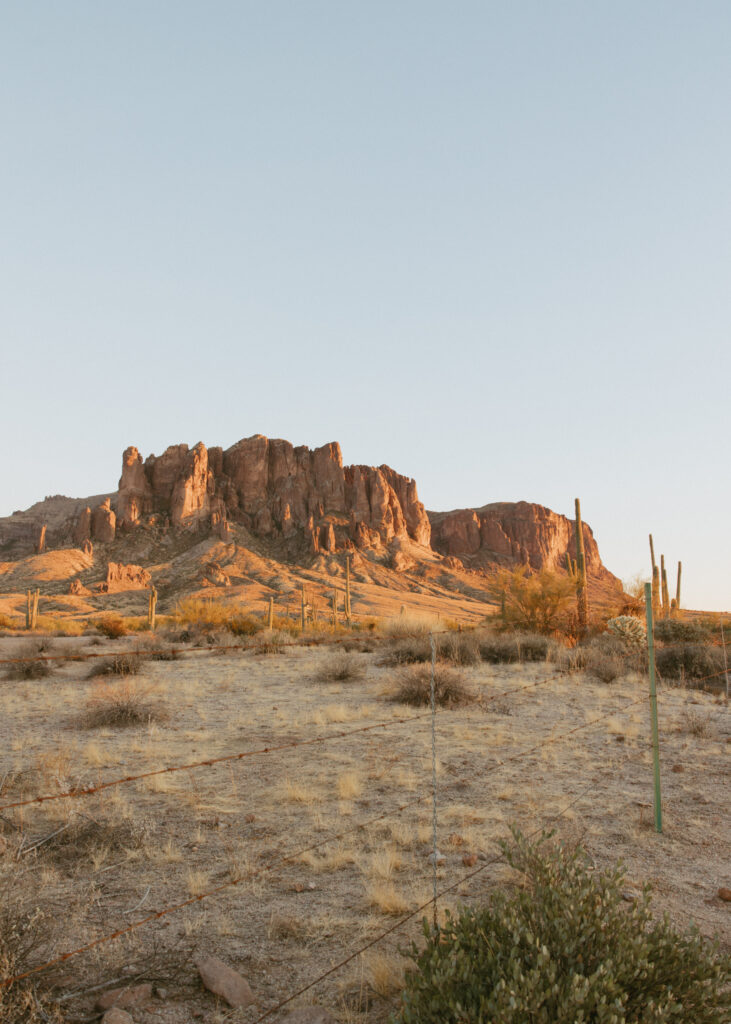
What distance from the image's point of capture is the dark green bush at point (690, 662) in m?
16.7

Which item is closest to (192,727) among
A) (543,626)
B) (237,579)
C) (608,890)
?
(608,890)

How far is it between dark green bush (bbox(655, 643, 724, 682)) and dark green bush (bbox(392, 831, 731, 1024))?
14865mm

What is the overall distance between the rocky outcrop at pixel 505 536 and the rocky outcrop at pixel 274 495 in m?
11.6

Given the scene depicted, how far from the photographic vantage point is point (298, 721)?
11.9 m

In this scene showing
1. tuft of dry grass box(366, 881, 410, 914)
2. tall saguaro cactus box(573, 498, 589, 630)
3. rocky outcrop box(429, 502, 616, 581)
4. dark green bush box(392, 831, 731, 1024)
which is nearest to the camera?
dark green bush box(392, 831, 731, 1024)

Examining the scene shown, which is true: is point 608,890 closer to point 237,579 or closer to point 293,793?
point 293,793

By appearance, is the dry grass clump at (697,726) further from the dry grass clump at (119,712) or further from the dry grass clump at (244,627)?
the dry grass clump at (244,627)

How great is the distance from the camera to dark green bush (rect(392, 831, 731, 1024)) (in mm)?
2523

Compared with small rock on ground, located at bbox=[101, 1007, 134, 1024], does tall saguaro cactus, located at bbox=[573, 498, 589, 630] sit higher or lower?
higher

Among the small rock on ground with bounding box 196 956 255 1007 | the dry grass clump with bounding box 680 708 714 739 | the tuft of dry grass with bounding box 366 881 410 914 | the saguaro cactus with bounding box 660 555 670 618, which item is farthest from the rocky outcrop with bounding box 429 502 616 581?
the small rock on ground with bounding box 196 956 255 1007

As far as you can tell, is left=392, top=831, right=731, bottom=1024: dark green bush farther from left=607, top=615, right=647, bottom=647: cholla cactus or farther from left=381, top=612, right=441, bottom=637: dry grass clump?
left=381, top=612, right=441, bottom=637: dry grass clump

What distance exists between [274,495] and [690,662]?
3893 inches

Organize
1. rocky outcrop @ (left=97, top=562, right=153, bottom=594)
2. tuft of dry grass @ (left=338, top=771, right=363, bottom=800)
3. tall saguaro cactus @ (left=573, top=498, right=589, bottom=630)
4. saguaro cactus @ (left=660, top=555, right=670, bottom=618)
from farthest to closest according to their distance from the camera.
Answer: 1. rocky outcrop @ (left=97, top=562, right=153, bottom=594)
2. saguaro cactus @ (left=660, top=555, right=670, bottom=618)
3. tall saguaro cactus @ (left=573, top=498, right=589, bottom=630)
4. tuft of dry grass @ (left=338, top=771, right=363, bottom=800)

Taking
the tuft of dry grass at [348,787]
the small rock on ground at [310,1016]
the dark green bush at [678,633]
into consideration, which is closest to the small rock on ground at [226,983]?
the small rock on ground at [310,1016]
